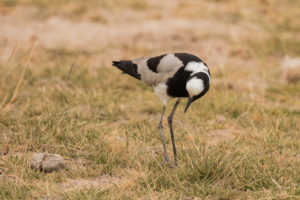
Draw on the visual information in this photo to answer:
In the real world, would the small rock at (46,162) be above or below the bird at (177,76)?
below

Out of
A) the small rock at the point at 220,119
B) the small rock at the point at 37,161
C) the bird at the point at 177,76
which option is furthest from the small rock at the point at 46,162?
the small rock at the point at 220,119

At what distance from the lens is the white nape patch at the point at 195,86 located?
3637 mm

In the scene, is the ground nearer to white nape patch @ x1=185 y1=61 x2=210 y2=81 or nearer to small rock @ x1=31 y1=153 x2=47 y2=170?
small rock @ x1=31 y1=153 x2=47 y2=170

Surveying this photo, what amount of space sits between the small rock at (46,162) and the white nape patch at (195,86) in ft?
3.63

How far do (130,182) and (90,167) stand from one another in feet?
1.46

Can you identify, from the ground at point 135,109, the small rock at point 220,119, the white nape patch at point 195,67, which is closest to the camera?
the ground at point 135,109

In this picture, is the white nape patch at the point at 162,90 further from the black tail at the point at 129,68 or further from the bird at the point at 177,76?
the black tail at the point at 129,68

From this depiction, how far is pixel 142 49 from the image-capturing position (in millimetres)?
8289

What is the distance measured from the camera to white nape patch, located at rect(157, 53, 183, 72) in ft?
13.0

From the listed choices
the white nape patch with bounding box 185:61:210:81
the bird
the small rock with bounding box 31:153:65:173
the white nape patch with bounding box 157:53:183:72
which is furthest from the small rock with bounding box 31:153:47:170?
the white nape patch with bounding box 185:61:210:81

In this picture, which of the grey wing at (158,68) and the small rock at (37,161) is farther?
the grey wing at (158,68)

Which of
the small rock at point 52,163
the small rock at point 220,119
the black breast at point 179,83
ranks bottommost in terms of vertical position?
the small rock at point 220,119

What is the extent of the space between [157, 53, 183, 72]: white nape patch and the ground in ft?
2.12

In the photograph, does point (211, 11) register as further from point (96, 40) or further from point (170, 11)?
point (96, 40)
